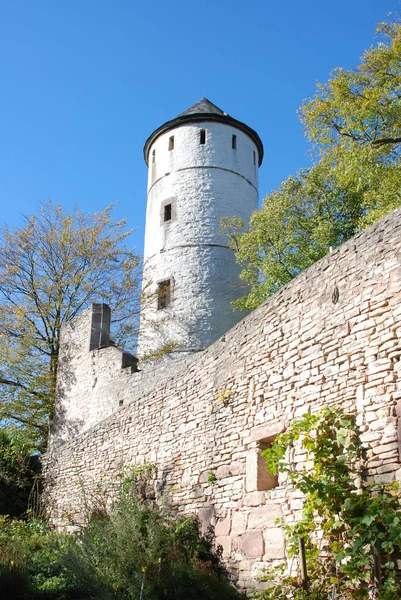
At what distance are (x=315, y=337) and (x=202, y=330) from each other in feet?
39.8

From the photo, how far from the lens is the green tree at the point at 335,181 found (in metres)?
14.2

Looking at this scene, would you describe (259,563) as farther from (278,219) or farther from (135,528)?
(278,219)

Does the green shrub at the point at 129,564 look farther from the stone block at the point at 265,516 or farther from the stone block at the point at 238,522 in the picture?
the stone block at the point at 265,516

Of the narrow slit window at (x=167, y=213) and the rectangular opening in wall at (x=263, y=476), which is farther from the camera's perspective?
the narrow slit window at (x=167, y=213)

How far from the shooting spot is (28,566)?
8.52 m

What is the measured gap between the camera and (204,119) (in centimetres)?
2186

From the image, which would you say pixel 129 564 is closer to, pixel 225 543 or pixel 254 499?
pixel 225 543

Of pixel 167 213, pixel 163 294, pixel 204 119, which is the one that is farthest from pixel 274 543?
pixel 204 119

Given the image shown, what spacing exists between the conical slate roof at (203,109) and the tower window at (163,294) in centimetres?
627

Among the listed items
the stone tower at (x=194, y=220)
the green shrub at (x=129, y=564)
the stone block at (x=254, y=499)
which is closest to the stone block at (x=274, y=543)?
the stone block at (x=254, y=499)

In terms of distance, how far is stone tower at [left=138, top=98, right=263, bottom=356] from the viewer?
19.4 metres

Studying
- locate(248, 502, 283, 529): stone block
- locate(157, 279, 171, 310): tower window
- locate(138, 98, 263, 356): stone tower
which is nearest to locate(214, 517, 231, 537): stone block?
locate(248, 502, 283, 529): stone block

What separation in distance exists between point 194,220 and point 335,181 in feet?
15.0

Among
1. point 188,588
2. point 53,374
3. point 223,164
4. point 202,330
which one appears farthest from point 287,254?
point 188,588
